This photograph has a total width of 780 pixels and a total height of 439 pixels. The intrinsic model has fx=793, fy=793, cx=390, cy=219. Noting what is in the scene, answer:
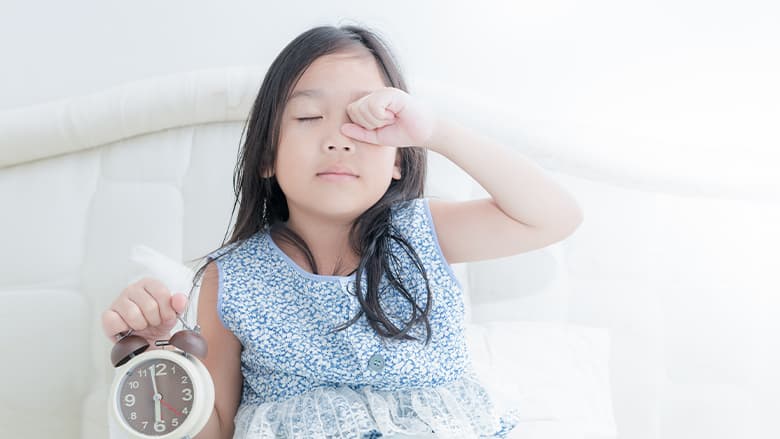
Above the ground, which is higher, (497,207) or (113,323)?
(497,207)

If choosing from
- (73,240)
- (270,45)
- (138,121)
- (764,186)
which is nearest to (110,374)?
(73,240)

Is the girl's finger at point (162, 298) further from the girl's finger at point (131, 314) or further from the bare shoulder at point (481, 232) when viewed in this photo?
the bare shoulder at point (481, 232)

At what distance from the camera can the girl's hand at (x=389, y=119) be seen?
92 cm

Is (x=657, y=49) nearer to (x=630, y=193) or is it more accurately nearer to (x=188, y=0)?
(x=630, y=193)

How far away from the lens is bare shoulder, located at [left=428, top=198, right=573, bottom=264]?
3.49 feet

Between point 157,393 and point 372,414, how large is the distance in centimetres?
26

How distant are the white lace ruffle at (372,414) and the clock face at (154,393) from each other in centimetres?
14

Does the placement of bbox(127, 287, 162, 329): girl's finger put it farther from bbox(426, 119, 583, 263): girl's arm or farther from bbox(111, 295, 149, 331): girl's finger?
bbox(426, 119, 583, 263): girl's arm

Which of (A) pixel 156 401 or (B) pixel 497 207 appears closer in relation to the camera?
(A) pixel 156 401

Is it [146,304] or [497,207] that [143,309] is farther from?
[497,207]

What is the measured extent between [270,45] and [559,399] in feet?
2.74

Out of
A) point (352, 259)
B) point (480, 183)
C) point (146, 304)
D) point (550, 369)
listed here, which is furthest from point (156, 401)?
point (550, 369)

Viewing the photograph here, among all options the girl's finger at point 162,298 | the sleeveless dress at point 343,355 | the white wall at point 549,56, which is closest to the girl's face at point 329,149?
the sleeveless dress at point 343,355

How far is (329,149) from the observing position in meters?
0.97
